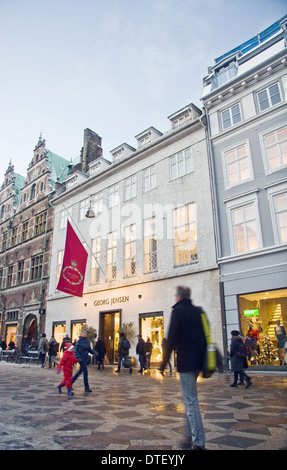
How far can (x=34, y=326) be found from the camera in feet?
88.5

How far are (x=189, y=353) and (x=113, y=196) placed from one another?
19682mm

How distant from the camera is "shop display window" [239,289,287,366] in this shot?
551 inches

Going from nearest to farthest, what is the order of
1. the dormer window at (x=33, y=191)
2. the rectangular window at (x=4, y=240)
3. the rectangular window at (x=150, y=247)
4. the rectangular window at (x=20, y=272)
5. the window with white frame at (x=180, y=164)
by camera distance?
1. the window with white frame at (x=180, y=164)
2. the rectangular window at (x=150, y=247)
3. the rectangular window at (x=20, y=272)
4. the dormer window at (x=33, y=191)
5. the rectangular window at (x=4, y=240)

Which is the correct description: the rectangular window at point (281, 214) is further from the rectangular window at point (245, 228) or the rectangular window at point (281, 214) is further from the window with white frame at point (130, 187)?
the window with white frame at point (130, 187)

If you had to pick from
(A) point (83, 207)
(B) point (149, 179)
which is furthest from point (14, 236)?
(B) point (149, 179)

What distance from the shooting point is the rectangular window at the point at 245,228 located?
1423 cm

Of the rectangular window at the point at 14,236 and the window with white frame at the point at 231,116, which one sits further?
the rectangular window at the point at 14,236

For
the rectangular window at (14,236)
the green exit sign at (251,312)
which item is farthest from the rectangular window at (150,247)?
the rectangular window at (14,236)

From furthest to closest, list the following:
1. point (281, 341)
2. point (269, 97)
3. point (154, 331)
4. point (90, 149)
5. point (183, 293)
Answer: point (90, 149) → point (154, 331) → point (269, 97) → point (281, 341) → point (183, 293)

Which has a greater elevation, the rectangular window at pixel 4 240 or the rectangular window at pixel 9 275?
the rectangular window at pixel 4 240

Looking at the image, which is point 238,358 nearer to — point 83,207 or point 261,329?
point 261,329

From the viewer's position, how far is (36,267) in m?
28.3

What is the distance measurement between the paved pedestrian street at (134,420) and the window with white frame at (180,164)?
12.8 metres
